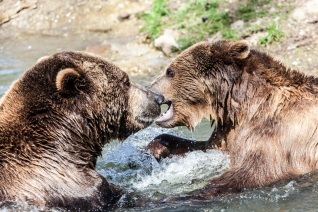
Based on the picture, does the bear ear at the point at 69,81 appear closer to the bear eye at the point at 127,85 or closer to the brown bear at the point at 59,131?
the brown bear at the point at 59,131

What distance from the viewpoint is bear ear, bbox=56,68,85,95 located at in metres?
6.39

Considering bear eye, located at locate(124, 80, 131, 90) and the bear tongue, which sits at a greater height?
bear eye, located at locate(124, 80, 131, 90)

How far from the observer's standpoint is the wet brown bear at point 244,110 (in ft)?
24.2

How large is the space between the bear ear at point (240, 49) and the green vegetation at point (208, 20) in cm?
473

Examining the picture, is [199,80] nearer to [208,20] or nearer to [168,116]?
[168,116]

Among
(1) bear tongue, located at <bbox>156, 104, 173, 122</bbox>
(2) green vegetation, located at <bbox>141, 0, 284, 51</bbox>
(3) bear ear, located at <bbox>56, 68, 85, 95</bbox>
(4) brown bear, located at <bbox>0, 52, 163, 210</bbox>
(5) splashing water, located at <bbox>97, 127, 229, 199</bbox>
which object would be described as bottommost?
(2) green vegetation, located at <bbox>141, 0, 284, 51</bbox>

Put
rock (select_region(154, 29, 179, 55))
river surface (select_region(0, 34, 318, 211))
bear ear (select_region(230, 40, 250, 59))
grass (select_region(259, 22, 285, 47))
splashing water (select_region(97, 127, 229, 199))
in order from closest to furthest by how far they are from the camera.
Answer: river surface (select_region(0, 34, 318, 211)) → bear ear (select_region(230, 40, 250, 59)) → splashing water (select_region(97, 127, 229, 199)) → grass (select_region(259, 22, 285, 47)) → rock (select_region(154, 29, 179, 55))

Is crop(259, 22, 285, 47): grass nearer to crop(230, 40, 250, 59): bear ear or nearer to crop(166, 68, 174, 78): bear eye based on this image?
crop(166, 68, 174, 78): bear eye

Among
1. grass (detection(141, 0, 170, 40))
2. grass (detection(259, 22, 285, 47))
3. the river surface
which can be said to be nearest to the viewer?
the river surface

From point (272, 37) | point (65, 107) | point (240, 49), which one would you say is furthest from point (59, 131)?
point (272, 37)

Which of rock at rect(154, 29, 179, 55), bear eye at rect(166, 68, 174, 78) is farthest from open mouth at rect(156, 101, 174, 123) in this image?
rock at rect(154, 29, 179, 55)

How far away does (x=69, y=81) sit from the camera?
6.48 meters

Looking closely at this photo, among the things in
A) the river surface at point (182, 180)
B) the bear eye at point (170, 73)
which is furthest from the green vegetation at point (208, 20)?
the bear eye at point (170, 73)

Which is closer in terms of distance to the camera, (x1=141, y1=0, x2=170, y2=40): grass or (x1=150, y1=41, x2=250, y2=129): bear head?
(x1=150, y1=41, x2=250, y2=129): bear head
